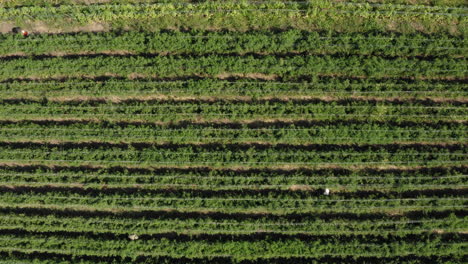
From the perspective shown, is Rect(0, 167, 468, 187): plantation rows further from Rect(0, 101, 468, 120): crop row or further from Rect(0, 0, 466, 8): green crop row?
Rect(0, 0, 466, 8): green crop row

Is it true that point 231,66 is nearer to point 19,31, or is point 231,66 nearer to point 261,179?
point 261,179

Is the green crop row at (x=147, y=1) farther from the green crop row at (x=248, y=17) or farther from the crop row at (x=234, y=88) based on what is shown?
the crop row at (x=234, y=88)

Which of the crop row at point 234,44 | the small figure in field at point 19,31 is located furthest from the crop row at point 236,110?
the small figure in field at point 19,31

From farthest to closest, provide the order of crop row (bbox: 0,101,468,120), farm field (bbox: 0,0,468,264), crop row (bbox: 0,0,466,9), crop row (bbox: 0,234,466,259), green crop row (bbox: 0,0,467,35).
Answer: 1. crop row (bbox: 0,0,466,9)
2. green crop row (bbox: 0,0,467,35)
3. crop row (bbox: 0,101,468,120)
4. farm field (bbox: 0,0,468,264)
5. crop row (bbox: 0,234,466,259)

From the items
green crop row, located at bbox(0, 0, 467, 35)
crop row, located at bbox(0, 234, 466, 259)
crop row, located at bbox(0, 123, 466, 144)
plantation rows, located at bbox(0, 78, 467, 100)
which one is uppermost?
green crop row, located at bbox(0, 0, 467, 35)

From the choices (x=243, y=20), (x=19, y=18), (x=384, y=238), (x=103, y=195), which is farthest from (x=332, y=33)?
(x=19, y=18)

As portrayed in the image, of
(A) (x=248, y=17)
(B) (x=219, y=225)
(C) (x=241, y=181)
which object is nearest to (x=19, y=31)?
(A) (x=248, y=17)

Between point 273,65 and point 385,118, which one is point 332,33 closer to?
point 273,65

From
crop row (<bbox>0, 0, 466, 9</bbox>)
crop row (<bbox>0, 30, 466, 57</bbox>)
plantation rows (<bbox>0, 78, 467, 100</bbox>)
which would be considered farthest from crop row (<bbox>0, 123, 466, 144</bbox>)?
crop row (<bbox>0, 0, 466, 9</bbox>)
